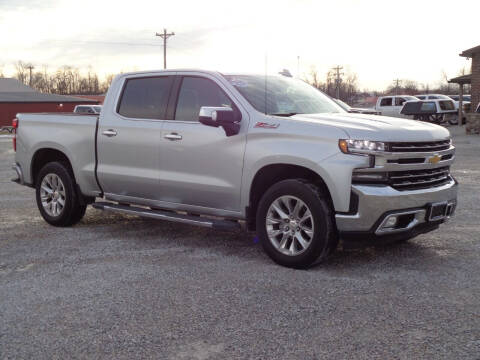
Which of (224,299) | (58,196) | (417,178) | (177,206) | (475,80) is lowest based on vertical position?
(224,299)

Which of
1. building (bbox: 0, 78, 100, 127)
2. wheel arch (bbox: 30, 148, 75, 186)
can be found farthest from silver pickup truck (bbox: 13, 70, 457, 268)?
building (bbox: 0, 78, 100, 127)

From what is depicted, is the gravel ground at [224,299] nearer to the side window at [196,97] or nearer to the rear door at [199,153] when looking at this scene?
the rear door at [199,153]

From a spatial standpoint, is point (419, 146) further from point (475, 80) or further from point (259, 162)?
point (475, 80)

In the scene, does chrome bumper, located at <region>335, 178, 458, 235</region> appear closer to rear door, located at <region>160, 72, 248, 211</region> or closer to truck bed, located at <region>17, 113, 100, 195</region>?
rear door, located at <region>160, 72, 248, 211</region>

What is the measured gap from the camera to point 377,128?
5.38 meters

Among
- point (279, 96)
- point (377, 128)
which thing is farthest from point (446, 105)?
point (377, 128)

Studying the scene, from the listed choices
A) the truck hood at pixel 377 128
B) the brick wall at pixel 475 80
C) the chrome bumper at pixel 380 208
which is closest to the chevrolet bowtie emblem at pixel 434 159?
the truck hood at pixel 377 128

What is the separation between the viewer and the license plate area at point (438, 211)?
18.4ft

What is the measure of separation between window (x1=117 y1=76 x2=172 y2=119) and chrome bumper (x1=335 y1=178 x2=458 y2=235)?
8.27 feet

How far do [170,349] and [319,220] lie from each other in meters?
2.08

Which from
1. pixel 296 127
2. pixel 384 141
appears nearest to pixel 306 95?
pixel 296 127

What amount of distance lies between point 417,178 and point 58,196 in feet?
14.9

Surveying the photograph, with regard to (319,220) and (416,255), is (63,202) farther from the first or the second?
(416,255)

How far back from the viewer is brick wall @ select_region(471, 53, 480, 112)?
31609mm
